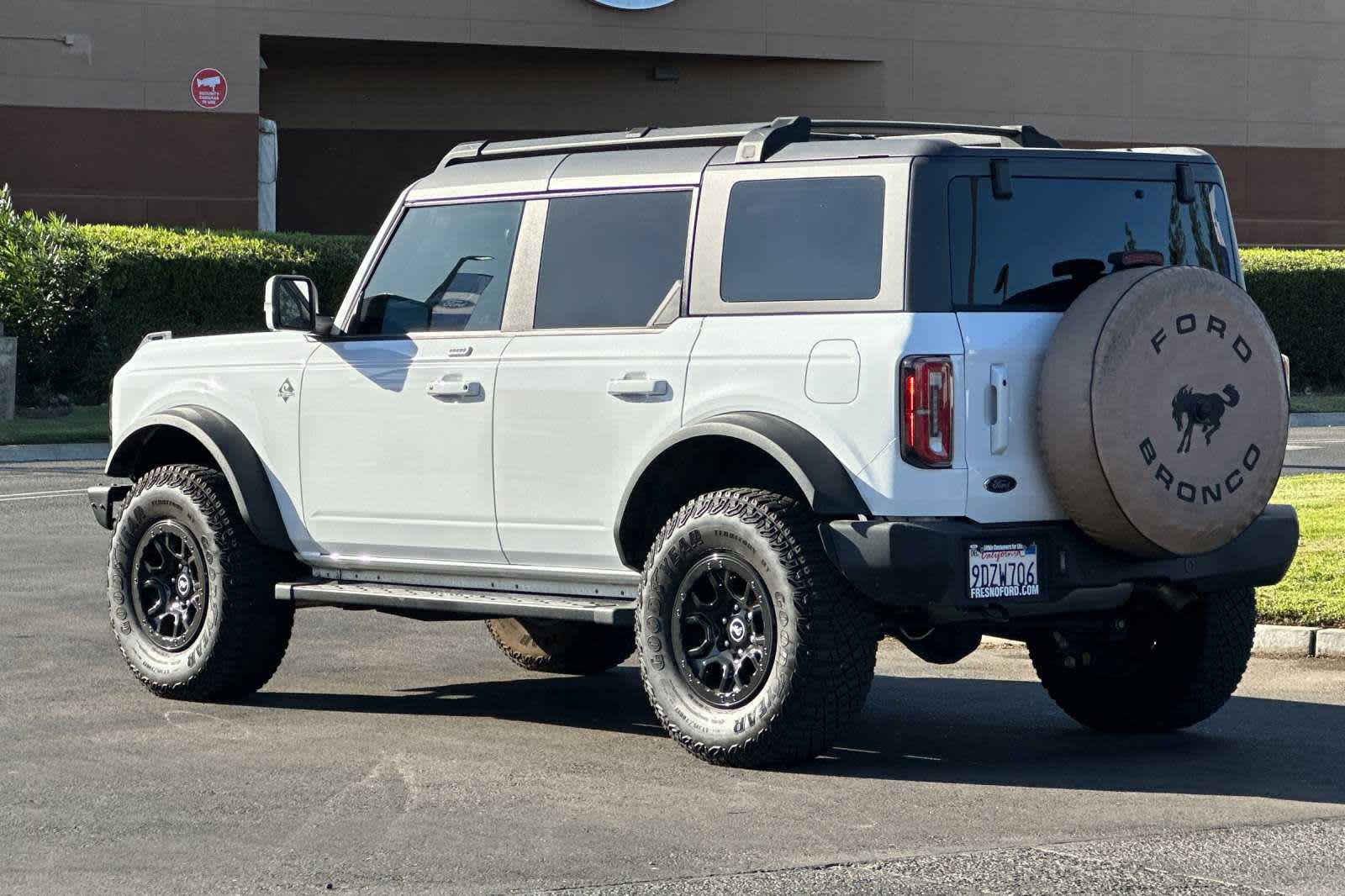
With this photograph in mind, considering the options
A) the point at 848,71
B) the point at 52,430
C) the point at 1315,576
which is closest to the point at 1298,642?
the point at 1315,576

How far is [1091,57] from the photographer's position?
34.0m

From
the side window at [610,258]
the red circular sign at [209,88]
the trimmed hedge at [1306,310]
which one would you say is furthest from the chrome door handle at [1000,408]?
the red circular sign at [209,88]

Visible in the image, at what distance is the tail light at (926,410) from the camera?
6.93 meters

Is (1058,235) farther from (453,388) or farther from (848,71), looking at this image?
(848,71)

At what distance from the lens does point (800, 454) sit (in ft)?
23.3

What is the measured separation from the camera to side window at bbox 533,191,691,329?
7.85 metres

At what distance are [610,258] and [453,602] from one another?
1447 millimetres

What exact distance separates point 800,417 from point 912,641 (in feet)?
3.46

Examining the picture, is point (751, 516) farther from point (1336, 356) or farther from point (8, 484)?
point (1336, 356)

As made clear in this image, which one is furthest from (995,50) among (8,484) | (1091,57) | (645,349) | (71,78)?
(645,349)

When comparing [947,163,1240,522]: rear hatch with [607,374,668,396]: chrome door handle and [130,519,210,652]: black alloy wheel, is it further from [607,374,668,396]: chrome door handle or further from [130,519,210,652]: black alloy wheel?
[130,519,210,652]: black alloy wheel

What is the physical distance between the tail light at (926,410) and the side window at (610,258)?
3.93ft

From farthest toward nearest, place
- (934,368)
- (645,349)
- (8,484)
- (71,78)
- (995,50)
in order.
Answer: (995,50)
(71,78)
(8,484)
(645,349)
(934,368)

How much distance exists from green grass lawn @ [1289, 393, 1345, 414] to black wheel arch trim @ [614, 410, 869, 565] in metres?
19.9
